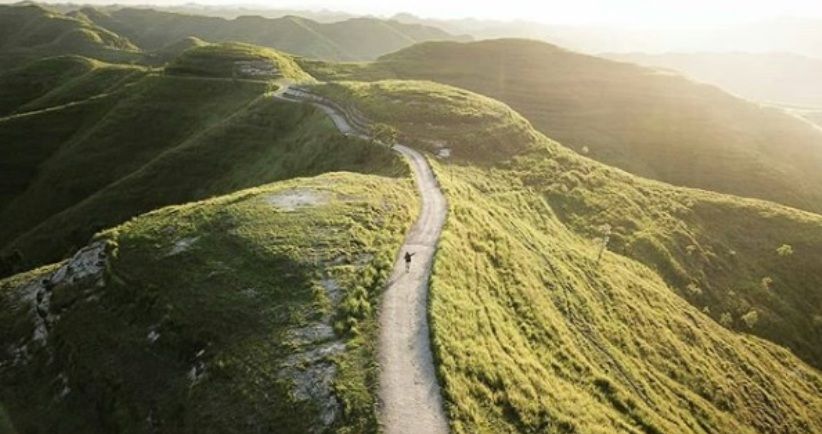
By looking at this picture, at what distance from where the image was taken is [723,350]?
5153cm

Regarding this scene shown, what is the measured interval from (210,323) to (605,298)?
34.6 meters

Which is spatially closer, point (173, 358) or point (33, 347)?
point (173, 358)

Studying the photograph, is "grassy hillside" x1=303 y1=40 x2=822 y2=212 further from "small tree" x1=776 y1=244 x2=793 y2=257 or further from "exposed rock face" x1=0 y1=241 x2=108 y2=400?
"exposed rock face" x1=0 y1=241 x2=108 y2=400

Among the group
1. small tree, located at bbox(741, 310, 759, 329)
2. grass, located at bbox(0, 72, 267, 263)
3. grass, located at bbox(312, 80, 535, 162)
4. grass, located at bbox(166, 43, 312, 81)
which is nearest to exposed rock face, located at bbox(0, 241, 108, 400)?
grass, located at bbox(312, 80, 535, 162)

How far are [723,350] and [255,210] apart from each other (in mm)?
44964

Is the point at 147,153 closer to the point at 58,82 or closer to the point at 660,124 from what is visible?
the point at 58,82

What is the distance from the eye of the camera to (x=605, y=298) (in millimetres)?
49375

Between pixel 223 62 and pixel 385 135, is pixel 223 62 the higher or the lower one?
the higher one

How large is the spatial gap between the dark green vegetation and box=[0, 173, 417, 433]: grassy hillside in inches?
214

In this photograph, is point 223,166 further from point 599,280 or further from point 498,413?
point 498,413

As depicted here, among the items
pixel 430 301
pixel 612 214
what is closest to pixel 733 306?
pixel 612 214

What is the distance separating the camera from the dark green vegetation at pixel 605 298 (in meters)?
30.4

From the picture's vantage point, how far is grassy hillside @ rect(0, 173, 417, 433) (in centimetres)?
2617

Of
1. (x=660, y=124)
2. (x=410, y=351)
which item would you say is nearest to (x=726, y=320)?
(x=410, y=351)
